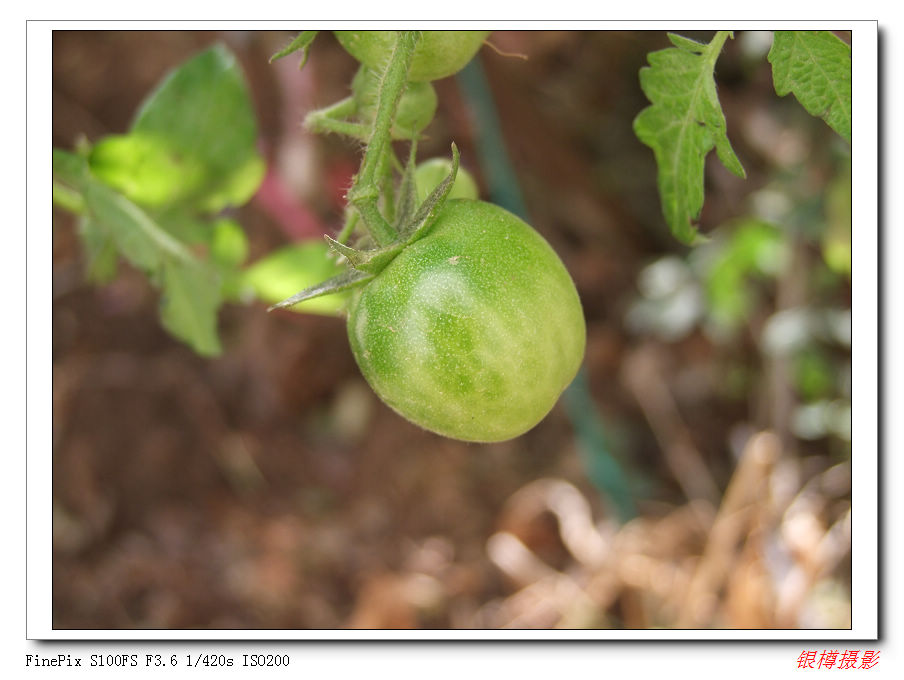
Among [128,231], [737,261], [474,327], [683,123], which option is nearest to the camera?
[474,327]

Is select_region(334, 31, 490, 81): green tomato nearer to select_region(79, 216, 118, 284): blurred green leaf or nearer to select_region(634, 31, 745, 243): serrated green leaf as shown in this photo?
select_region(634, 31, 745, 243): serrated green leaf

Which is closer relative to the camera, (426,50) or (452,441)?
(426,50)

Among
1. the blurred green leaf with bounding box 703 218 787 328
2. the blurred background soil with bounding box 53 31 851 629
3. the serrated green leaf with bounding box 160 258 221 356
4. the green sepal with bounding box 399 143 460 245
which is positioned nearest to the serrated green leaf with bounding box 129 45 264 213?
the serrated green leaf with bounding box 160 258 221 356

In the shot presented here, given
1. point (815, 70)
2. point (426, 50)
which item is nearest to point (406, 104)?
point (426, 50)

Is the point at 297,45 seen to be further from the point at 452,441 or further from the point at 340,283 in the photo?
the point at 452,441

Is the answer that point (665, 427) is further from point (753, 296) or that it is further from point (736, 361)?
point (753, 296)

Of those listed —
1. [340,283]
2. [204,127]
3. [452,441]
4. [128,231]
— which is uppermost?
[204,127]
